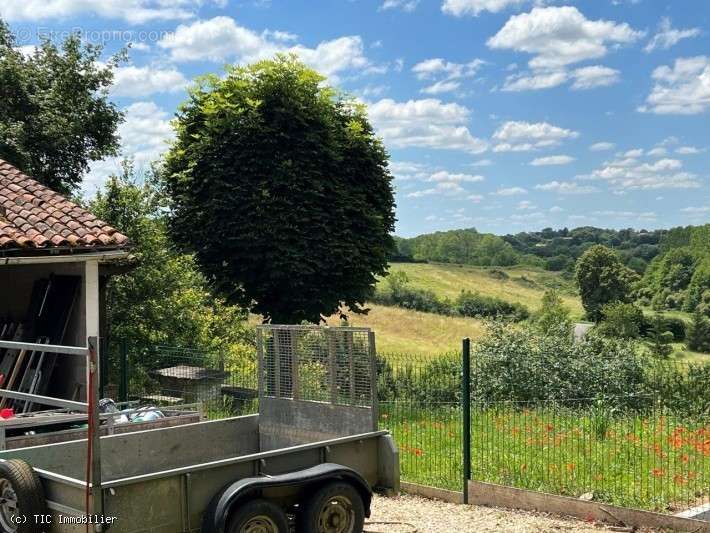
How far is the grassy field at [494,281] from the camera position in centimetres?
7350

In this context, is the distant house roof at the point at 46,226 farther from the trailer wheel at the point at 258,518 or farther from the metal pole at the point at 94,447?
the trailer wheel at the point at 258,518

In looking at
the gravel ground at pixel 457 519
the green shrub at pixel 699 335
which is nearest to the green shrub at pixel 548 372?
the gravel ground at pixel 457 519

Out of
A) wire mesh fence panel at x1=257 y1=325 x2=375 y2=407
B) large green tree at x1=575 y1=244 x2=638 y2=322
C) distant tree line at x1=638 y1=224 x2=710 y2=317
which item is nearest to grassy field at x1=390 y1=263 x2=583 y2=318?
large green tree at x1=575 y1=244 x2=638 y2=322

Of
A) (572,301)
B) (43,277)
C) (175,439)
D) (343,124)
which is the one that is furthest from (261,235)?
(572,301)

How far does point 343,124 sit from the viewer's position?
743 inches

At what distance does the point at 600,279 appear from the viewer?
74062 millimetres

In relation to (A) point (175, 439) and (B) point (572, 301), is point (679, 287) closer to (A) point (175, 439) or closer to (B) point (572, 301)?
(B) point (572, 301)

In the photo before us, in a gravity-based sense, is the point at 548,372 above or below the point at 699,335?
above

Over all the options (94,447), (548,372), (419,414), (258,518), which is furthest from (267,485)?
(548,372)

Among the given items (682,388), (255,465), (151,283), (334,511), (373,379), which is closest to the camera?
(255,465)

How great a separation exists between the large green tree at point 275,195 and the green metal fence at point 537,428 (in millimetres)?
5089

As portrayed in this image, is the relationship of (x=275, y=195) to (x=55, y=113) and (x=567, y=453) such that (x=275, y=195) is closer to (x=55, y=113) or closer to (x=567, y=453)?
(x=55, y=113)

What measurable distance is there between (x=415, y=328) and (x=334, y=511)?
144 ft

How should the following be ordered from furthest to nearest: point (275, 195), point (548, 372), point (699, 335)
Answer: point (699, 335) → point (275, 195) → point (548, 372)
